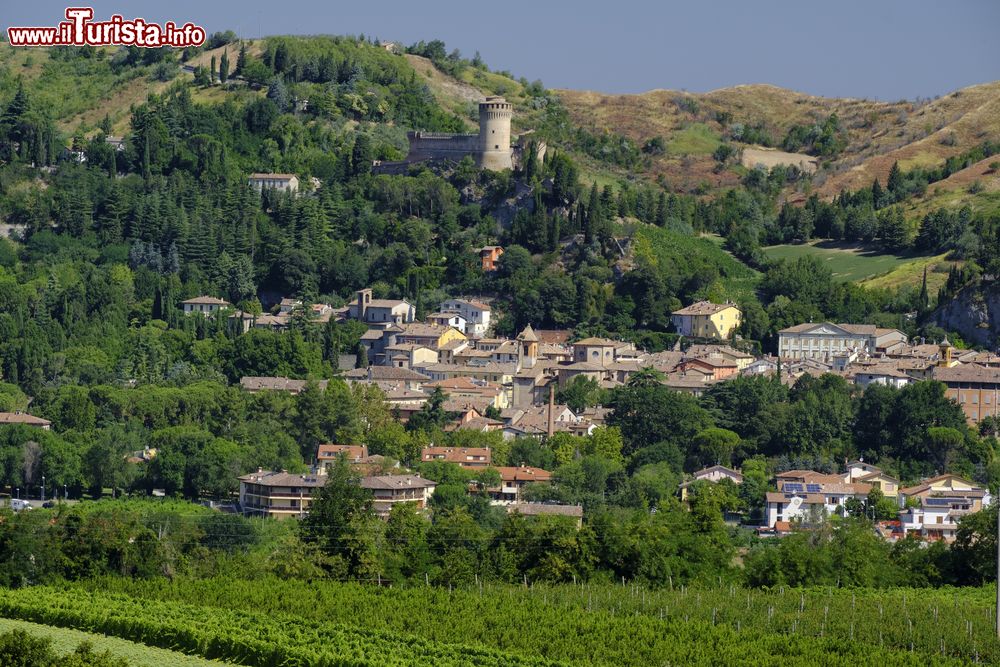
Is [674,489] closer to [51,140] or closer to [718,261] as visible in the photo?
[718,261]

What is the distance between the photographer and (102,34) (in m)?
71.4

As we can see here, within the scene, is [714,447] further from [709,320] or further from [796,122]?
[796,122]

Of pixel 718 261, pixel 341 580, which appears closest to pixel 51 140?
pixel 718 261

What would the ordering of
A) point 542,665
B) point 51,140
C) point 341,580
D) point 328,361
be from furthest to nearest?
point 51,140
point 328,361
point 341,580
point 542,665

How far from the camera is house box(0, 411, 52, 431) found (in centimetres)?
6838

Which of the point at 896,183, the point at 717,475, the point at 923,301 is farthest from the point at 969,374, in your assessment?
the point at 896,183

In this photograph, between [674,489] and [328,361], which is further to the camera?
[328,361]

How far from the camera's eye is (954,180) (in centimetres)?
10350

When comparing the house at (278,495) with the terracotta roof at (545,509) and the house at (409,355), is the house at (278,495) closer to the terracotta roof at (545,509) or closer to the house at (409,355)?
the terracotta roof at (545,509)

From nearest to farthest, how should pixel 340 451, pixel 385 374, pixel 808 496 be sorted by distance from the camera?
1. pixel 808 496
2. pixel 340 451
3. pixel 385 374

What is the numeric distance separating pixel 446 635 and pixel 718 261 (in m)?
48.9

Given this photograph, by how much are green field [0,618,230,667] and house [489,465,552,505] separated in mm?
22121

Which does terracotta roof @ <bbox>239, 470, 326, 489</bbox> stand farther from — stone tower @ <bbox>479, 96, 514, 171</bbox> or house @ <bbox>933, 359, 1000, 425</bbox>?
stone tower @ <bbox>479, 96, 514, 171</bbox>

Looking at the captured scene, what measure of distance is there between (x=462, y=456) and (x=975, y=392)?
1743cm
